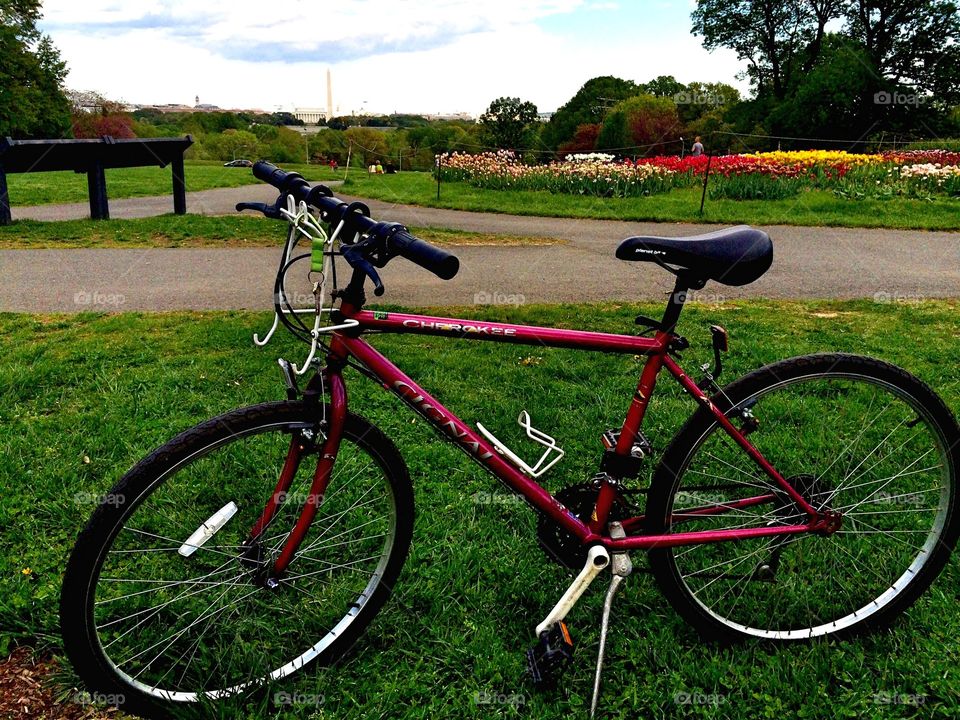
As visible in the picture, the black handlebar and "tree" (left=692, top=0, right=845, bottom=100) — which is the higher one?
"tree" (left=692, top=0, right=845, bottom=100)

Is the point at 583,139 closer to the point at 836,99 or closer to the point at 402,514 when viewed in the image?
the point at 836,99

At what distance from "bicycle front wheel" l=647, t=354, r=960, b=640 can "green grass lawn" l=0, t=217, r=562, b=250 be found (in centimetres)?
695

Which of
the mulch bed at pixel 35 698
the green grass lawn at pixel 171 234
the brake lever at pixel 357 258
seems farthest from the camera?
the green grass lawn at pixel 171 234

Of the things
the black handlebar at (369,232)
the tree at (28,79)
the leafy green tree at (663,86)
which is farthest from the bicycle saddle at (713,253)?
the leafy green tree at (663,86)

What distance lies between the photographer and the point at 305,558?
265 cm

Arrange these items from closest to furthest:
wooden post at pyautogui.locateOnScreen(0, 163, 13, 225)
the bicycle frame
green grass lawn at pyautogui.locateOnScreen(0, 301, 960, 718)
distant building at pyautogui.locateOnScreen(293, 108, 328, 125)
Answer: the bicycle frame → green grass lawn at pyautogui.locateOnScreen(0, 301, 960, 718) → distant building at pyautogui.locateOnScreen(293, 108, 328, 125) → wooden post at pyautogui.locateOnScreen(0, 163, 13, 225)

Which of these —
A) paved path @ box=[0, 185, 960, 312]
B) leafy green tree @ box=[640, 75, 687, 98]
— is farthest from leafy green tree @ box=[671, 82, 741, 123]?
paved path @ box=[0, 185, 960, 312]

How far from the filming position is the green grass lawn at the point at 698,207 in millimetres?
12000

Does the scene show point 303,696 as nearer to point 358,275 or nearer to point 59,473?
point 358,275

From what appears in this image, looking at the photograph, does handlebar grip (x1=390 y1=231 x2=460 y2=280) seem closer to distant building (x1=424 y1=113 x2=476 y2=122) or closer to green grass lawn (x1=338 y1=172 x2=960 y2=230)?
green grass lawn (x1=338 y1=172 x2=960 y2=230)

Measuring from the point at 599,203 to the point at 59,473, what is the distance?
11.6 meters

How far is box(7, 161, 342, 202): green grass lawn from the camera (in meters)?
14.1

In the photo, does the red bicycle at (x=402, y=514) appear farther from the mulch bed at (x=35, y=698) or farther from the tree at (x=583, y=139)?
the tree at (x=583, y=139)

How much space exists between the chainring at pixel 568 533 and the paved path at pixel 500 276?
4266 mm
